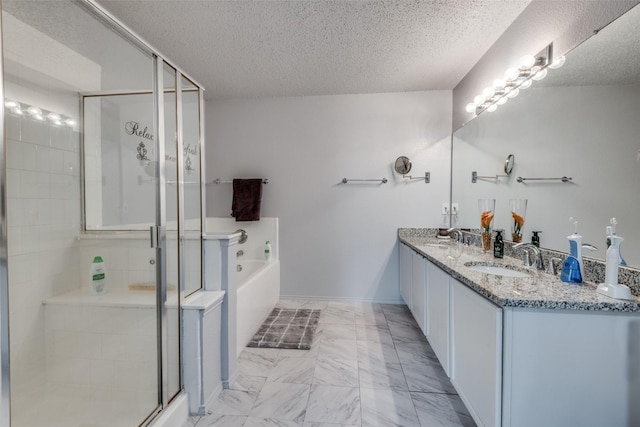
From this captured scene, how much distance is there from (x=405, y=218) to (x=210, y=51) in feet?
8.10

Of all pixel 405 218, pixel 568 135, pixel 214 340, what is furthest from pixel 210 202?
pixel 568 135

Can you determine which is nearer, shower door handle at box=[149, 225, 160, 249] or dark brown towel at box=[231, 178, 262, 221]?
shower door handle at box=[149, 225, 160, 249]

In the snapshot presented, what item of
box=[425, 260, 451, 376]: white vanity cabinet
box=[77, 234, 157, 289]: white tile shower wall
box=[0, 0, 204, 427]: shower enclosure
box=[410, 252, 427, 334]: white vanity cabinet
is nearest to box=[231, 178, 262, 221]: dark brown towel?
box=[0, 0, 204, 427]: shower enclosure

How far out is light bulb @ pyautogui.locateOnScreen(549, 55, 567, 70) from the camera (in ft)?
4.82

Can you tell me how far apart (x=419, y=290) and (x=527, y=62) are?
5.61ft

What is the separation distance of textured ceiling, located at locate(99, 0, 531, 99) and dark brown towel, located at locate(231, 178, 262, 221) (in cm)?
104

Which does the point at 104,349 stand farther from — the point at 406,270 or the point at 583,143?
the point at 583,143

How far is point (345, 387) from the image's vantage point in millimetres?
1699

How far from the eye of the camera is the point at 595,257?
1276 millimetres

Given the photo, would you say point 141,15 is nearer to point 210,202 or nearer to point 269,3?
point 269,3

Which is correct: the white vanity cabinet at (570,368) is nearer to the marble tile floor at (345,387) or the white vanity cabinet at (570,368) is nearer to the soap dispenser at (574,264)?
the soap dispenser at (574,264)

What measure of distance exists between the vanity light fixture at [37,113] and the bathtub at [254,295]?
1.45 m

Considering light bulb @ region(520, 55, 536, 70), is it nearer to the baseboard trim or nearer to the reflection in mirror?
the reflection in mirror

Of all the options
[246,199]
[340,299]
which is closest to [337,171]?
[246,199]
